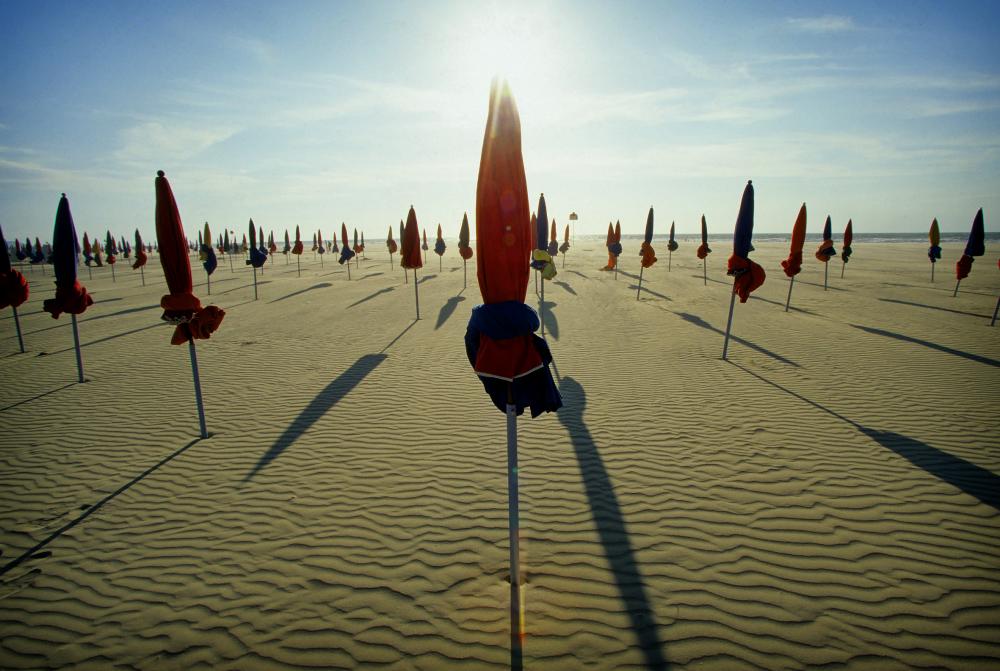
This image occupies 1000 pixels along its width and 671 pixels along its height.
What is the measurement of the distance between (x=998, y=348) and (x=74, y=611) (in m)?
21.2

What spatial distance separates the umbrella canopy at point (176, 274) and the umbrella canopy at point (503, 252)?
5666 mm

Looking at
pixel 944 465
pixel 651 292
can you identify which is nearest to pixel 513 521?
pixel 944 465

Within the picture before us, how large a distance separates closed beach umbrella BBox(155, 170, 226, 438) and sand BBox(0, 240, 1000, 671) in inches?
82.6

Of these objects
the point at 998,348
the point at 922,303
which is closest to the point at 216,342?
the point at 998,348

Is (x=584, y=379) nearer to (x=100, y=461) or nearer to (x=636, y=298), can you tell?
(x=100, y=461)

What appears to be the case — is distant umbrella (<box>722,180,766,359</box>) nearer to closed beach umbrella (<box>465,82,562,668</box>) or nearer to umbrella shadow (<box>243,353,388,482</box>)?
closed beach umbrella (<box>465,82,562,668</box>)

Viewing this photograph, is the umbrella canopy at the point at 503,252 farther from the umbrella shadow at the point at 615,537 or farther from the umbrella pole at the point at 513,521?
the umbrella shadow at the point at 615,537

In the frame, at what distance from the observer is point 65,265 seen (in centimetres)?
967

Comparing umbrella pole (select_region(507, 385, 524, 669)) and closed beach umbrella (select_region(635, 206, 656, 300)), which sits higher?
closed beach umbrella (select_region(635, 206, 656, 300))

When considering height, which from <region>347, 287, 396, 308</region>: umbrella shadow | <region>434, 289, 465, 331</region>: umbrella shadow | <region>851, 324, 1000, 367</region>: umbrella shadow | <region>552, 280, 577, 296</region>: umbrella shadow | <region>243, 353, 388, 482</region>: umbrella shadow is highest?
<region>552, 280, 577, 296</region>: umbrella shadow

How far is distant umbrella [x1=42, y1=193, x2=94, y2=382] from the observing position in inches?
361

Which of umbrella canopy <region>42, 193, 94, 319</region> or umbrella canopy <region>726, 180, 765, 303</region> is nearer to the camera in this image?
umbrella canopy <region>42, 193, 94, 319</region>

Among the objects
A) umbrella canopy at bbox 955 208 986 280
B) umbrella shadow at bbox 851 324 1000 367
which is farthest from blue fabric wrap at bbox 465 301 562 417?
umbrella canopy at bbox 955 208 986 280

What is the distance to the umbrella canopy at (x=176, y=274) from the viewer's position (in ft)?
22.2
